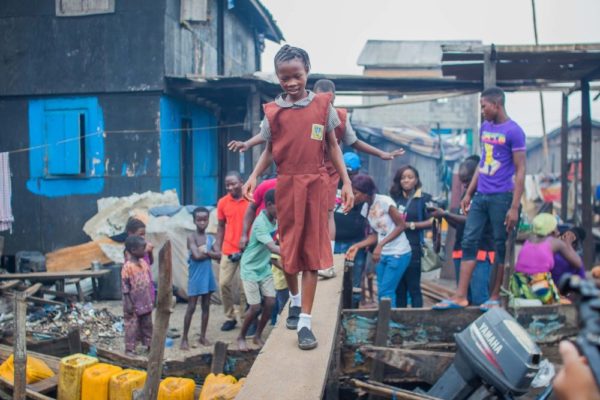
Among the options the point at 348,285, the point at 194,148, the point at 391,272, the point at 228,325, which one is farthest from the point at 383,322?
the point at 194,148

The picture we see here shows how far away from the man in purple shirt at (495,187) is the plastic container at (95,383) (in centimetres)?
280

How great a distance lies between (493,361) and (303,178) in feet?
5.06

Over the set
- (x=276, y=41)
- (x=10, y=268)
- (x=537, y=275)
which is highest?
(x=276, y=41)

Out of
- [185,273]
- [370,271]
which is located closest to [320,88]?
[370,271]

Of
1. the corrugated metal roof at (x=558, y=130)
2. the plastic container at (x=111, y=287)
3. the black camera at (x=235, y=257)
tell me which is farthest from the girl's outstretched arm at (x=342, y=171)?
the corrugated metal roof at (x=558, y=130)

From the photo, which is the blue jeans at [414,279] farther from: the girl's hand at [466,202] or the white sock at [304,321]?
the white sock at [304,321]

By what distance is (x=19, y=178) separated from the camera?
12.8m

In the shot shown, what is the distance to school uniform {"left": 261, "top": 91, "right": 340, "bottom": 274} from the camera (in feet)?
11.4

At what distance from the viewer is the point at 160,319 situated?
374 centimetres

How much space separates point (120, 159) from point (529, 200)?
14.8 metres

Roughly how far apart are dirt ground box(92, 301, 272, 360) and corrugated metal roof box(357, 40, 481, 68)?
26220mm

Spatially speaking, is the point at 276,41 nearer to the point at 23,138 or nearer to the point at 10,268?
the point at 23,138

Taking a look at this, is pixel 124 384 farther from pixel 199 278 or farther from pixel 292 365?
pixel 199 278

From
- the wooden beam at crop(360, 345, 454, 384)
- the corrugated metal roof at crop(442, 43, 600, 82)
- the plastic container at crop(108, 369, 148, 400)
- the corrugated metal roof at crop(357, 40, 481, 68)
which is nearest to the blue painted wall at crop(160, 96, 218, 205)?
the corrugated metal roof at crop(442, 43, 600, 82)
